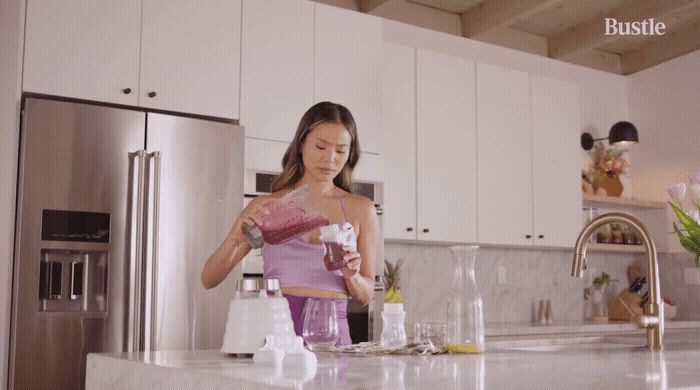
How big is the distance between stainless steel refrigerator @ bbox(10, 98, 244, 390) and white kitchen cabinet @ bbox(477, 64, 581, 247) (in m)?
1.90

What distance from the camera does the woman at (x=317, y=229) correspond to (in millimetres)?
2535

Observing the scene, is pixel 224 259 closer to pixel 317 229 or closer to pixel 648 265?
pixel 317 229

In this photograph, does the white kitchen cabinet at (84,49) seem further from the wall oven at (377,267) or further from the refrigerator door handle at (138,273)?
the wall oven at (377,267)

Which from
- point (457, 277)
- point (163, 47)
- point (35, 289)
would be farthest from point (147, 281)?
point (457, 277)

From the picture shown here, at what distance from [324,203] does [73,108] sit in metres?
1.08

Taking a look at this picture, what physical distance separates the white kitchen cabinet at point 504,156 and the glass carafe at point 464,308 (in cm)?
279

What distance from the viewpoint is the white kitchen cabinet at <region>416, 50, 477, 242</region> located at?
4438mm

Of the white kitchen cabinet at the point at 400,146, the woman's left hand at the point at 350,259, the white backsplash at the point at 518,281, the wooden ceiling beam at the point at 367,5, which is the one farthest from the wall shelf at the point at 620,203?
the woman's left hand at the point at 350,259

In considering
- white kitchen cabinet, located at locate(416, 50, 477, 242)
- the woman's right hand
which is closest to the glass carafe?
the woman's right hand

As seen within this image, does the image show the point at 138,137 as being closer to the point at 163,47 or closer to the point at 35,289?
the point at 163,47

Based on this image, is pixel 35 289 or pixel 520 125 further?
pixel 520 125

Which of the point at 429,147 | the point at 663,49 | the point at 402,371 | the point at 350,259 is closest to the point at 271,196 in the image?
the point at 350,259

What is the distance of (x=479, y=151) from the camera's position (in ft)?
15.4

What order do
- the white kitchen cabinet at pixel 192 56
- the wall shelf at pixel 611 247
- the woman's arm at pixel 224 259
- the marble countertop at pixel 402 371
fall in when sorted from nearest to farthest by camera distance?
the marble countertop at pixel 402 371
the woman's arm at pixel 224 259
the white kitchen cabinet at pixel 192 56
the wall shelf at pixel 611 247
